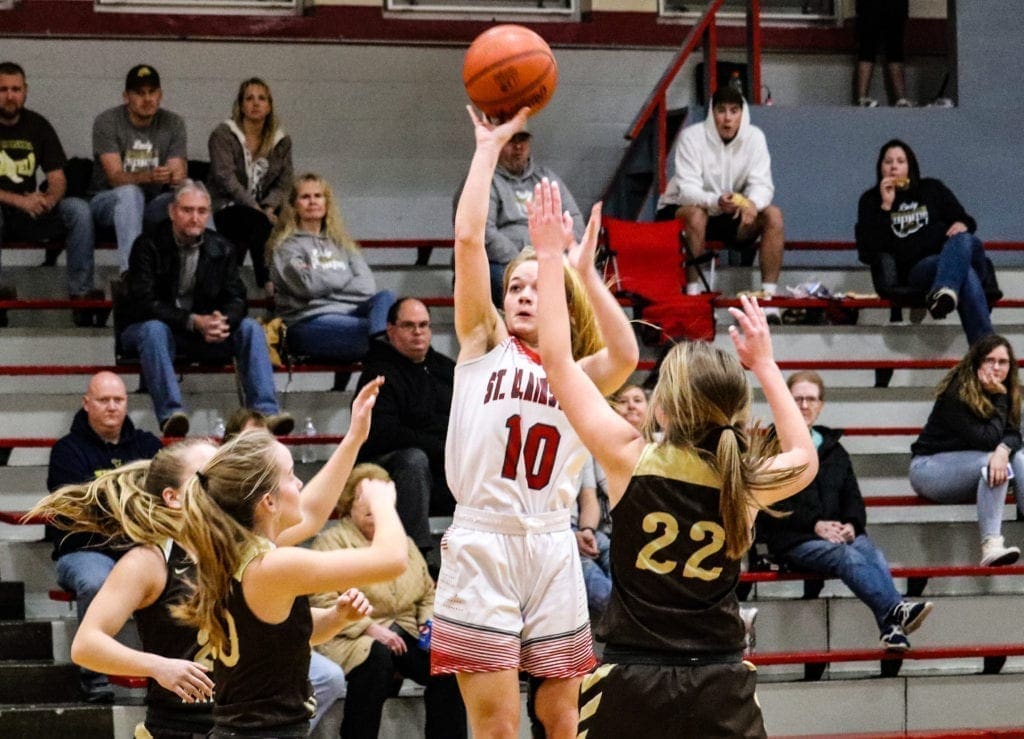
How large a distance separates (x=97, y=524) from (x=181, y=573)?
0.35 meters

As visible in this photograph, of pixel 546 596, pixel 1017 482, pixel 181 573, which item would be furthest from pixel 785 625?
pixel 181 573

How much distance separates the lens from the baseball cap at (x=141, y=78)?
9703 mm

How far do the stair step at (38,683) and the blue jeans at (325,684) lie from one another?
1.40 metres

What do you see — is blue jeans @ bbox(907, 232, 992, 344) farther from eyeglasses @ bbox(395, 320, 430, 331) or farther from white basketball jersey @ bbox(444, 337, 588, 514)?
white basketball jersey @ bbox(444, 337, 588, 514)

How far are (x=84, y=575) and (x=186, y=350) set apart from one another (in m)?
1.88

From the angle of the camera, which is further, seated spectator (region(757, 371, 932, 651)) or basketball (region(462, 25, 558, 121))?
seated spectator (region(757, 371, 932, 651))

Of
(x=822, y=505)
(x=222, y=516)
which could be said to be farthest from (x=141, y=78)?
(x=222, y=516)

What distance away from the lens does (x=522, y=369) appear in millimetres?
4695

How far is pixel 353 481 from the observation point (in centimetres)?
706

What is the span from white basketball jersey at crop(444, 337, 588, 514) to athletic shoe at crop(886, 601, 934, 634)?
3476 mm

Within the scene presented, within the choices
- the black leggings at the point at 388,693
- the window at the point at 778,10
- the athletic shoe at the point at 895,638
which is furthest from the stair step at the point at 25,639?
the window at the point at 778,10

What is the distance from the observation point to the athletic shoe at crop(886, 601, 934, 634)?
7619 millimetres

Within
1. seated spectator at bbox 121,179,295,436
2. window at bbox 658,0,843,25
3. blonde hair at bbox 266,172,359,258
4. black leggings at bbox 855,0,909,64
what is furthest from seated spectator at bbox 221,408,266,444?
black leggings at bbox 855,0,909,64

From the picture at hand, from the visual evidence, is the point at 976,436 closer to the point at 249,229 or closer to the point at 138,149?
the point at 249,229
